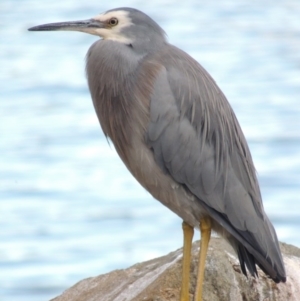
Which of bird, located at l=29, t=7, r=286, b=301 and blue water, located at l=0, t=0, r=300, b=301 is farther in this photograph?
blue water, located at l=0, t=0, r=300, b=301

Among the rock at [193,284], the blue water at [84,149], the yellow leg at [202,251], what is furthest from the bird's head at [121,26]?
the blue water at [84,149]

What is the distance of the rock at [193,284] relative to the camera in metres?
6.38

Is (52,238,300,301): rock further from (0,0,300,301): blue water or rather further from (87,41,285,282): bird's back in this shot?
(0,0,300,301): blue water

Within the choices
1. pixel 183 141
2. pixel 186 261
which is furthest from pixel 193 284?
pixel 183 141

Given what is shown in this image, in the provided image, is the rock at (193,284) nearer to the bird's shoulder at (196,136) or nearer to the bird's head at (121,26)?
the bird's shoulder at (196,136)

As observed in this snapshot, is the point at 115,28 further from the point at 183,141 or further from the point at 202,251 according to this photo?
the point at 202,251

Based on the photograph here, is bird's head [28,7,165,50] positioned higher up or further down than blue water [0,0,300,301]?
higher up

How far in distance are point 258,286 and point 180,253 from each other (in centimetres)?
57

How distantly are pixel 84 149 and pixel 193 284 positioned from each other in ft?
21.6

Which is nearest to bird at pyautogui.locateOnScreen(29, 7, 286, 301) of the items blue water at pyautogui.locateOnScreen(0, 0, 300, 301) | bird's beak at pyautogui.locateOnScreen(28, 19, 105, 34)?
bird's beak at pyautogui.locateOnScreen(28, 19, 105, 34)

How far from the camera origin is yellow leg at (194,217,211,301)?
20.5 ft

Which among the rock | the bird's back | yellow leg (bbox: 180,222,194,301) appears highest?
the bird's back

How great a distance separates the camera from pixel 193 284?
21.5ft

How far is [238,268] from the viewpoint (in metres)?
6.49
